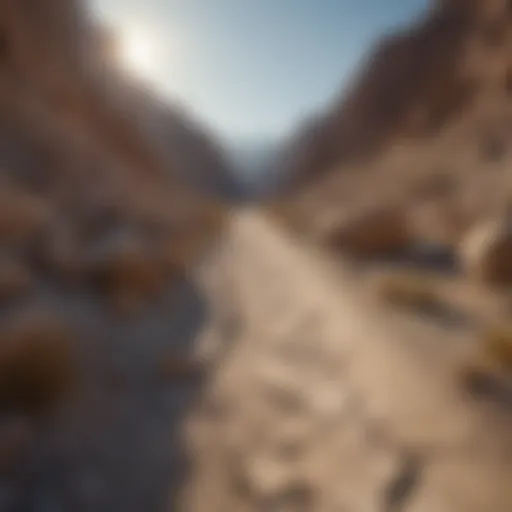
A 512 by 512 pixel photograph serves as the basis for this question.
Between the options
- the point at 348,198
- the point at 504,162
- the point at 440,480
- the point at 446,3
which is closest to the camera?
the point at 440,480

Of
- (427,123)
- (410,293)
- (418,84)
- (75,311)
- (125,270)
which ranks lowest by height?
(75,311)

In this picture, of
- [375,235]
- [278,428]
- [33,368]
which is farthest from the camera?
[375,235]

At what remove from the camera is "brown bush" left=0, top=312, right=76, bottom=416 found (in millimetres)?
4660

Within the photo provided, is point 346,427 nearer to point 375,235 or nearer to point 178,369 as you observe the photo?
point 178,369

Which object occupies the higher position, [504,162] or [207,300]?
[504,162]

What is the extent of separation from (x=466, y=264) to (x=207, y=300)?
5.04 metres

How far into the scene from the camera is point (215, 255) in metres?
14.6

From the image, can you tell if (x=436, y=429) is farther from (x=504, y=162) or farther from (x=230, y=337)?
(x=504, y=162)

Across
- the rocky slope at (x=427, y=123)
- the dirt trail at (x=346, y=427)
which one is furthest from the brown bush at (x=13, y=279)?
the rocky slope at (x=427, y=123)

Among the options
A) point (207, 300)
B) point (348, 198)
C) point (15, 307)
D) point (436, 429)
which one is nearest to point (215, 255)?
point (207, 300)

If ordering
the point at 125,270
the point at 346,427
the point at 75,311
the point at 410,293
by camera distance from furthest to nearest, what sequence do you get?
the point at 125,270 < the point at 410,293 < the point at 75,311 < the point at 346,427

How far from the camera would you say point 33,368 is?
16.0 feet

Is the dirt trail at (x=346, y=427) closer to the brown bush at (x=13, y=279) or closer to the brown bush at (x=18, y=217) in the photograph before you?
the brown bush at (x=13, y=279)

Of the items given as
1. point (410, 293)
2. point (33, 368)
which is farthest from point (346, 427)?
point (410, 293)
